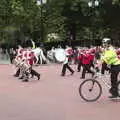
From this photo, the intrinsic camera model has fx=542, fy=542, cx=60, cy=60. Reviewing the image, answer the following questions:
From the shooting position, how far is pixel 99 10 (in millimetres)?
55500

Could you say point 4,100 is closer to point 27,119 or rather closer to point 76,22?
point 27,119

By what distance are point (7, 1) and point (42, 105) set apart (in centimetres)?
3547

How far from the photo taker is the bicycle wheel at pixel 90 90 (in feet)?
46.3

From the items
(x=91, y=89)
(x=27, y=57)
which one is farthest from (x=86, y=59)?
(x=91, y=89)

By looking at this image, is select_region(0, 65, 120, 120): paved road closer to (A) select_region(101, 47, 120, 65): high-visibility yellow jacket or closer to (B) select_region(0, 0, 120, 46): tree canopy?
(A) select_region(101, 47, 120, 65): high-visibility yellow jacket

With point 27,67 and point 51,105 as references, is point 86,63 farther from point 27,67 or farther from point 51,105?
point 51,105

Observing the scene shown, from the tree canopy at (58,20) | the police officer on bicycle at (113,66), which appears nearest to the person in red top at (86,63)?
the police officer on bicycle at (113,66)

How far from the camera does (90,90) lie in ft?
46.2

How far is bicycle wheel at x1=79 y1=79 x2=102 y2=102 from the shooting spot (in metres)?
14.1

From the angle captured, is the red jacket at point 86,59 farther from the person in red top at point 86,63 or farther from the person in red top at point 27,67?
the person in red top at point 27,67

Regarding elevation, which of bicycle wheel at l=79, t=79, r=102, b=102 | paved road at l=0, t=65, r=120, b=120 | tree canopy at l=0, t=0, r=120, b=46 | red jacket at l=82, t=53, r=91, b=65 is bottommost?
paved road at l=0, t=65, r=120, b=120

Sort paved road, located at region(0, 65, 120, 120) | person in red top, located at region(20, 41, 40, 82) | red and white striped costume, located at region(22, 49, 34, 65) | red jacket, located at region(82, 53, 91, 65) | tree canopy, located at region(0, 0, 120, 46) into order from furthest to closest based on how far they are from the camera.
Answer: tree canopy, located at region(0, 0, 120, 46) → red jacket, located at region(82, 53, 91, 65) → red and white striped costume, located at region(22, 49, 34, 65) → person in red top, located at region(20, 41, 40, 82) → paved road, located at region(0, 65, 120, 120)

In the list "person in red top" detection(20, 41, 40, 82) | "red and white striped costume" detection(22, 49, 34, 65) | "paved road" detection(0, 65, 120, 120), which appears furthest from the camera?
"red and white striped costume" detection(22, 49, 34, 65)

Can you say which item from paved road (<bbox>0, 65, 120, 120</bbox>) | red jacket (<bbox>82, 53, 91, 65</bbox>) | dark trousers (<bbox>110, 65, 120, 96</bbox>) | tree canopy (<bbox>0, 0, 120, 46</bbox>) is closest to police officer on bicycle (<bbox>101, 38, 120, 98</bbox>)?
dark trousers (<bbox>110, 65, 120, 96</bbox>)
